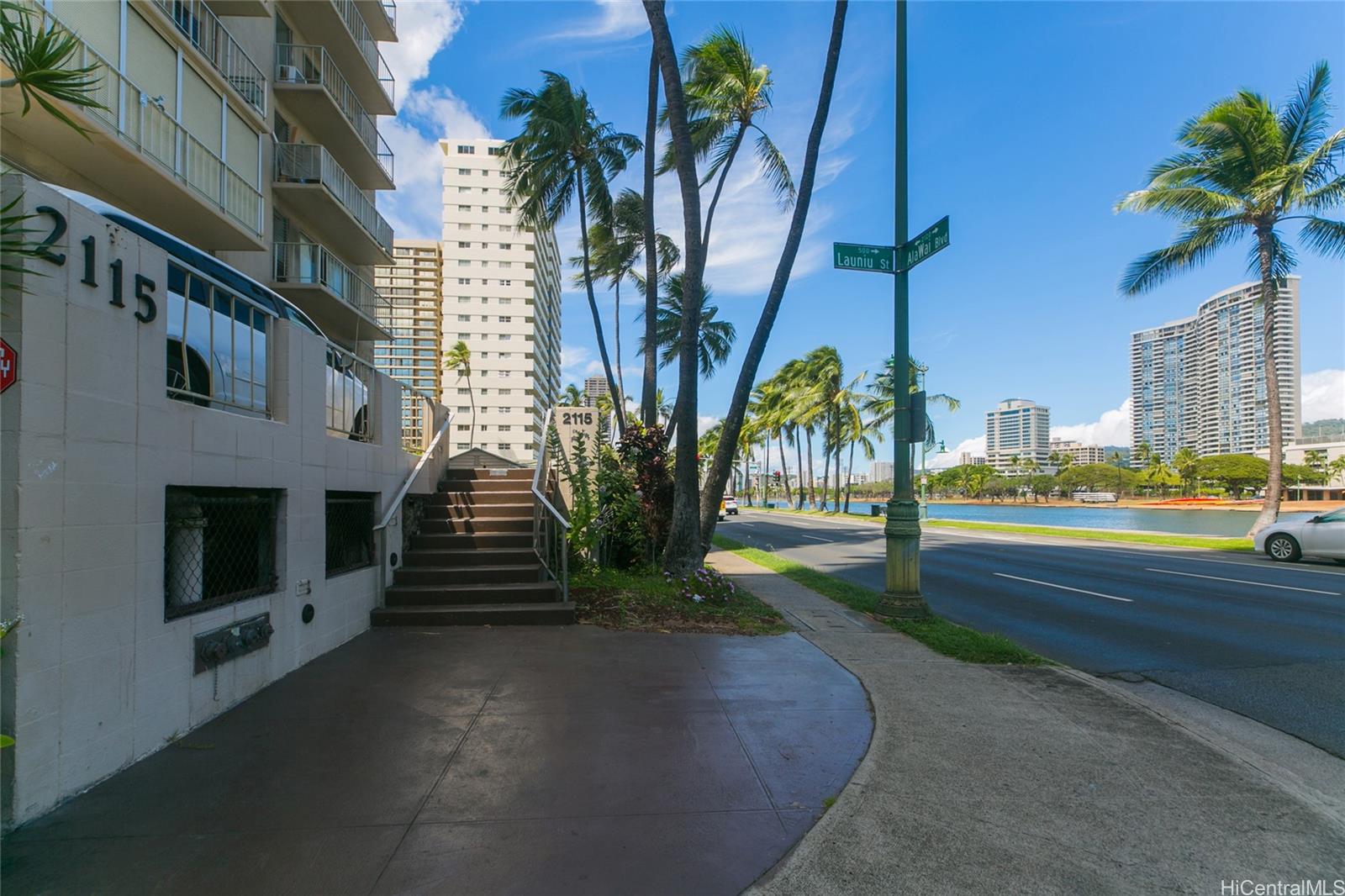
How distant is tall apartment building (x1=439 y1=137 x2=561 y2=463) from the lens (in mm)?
85438

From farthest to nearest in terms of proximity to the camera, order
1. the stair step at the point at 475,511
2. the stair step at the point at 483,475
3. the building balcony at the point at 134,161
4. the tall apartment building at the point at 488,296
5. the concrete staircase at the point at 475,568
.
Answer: the tall apartment building at the point at 488,296, the stair step at the point at 483,475, the stair step at the point at 475,511, the building balcony at the point at 134,161, the concrete staircase at the point at 475,568

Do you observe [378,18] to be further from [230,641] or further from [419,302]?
[419,302]

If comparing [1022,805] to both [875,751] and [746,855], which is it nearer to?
[875,751]

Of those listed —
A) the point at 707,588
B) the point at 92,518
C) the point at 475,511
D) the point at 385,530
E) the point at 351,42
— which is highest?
the point at 351,42

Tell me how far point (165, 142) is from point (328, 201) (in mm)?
6472

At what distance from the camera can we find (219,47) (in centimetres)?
1281

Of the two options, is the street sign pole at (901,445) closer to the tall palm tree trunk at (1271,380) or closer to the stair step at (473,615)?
the stair step at (473,615)

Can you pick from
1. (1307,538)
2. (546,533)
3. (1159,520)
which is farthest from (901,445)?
(1159,520)

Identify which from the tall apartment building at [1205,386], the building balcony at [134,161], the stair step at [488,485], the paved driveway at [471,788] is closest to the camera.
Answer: the paved driveway at [471,788]

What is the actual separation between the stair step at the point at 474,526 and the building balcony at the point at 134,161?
6006 millimetres

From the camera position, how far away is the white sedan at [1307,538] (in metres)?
14.5

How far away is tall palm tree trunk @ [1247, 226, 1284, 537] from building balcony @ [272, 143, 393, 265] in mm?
26948

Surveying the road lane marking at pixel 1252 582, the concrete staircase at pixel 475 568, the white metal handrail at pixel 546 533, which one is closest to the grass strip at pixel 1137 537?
the road lane marking at pixel 1252 582

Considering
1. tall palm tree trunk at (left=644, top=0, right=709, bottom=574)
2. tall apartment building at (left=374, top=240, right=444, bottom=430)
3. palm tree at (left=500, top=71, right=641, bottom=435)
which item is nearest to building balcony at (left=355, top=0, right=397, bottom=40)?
palm tree at (left=500, top=71, right=641, bottom=435)
